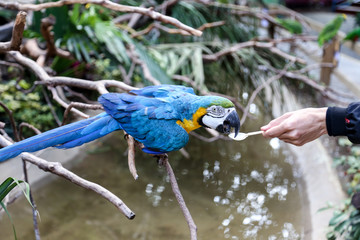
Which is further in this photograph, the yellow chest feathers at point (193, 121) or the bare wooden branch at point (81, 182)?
the yellow chest feathers at point (193, 121)

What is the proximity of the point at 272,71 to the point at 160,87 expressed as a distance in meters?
1.48

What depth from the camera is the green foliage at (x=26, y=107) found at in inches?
90.7

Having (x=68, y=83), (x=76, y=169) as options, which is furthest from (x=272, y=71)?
(x=68, y=83)

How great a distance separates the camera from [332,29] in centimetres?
288

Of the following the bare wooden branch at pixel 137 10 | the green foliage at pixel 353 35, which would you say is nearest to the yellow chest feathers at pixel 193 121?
the bare wooden branch at pixel 137 10

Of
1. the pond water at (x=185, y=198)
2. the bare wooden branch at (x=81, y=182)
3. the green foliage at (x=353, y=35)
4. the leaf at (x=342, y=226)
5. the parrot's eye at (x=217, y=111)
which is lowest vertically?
the pond water at (x=185, y=198)

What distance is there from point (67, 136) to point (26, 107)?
63.9 inches

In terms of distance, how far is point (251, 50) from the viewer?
7.68ft

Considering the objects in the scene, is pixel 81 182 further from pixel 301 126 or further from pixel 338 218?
pixel 338 218

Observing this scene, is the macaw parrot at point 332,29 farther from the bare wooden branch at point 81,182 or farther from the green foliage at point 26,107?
the bare wooden branch at point 81,182

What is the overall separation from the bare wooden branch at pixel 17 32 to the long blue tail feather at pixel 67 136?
246 millimetres

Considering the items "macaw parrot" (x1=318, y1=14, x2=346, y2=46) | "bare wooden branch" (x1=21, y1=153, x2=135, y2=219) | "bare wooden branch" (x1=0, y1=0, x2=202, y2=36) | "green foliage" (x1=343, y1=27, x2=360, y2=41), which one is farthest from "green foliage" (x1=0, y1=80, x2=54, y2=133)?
"green foliage" (x1=343, y1=27, x2=360, y2=41)

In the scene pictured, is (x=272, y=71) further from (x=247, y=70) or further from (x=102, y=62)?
(x=102, y=62)

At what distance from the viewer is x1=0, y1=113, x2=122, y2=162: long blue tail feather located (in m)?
0.89
